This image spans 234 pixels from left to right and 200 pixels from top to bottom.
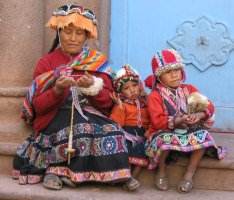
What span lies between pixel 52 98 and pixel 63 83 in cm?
16

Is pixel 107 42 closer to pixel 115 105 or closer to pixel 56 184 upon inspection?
pixel 115 105

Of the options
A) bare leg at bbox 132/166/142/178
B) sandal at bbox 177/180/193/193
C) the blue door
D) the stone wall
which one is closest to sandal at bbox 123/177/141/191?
bare leg at bbox 132/166/142/178

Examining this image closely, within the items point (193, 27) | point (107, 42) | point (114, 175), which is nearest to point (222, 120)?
point (193, 27)

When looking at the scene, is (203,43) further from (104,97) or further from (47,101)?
(47,101)

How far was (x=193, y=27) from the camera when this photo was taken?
16.7 ft

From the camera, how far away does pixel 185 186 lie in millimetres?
4016

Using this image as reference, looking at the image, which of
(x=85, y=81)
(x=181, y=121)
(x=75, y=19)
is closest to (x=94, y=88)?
(x=85, y=81)

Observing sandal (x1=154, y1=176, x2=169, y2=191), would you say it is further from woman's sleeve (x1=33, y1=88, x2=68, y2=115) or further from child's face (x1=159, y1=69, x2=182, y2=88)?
woman's sleeve (x1=33, y1=88, x2=68, y2=115)

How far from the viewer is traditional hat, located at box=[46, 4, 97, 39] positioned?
13.4 ft

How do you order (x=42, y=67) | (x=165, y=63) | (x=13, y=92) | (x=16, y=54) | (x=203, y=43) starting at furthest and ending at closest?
(x=203, y=43) → (x=16, y=54) → (x=13, y=92) → (x=42, y=67) → (x=165, y=63)

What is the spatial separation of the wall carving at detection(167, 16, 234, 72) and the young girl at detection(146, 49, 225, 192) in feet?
3.00

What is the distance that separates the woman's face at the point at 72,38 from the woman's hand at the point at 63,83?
1.11 ft

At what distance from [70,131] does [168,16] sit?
1550 millimetres

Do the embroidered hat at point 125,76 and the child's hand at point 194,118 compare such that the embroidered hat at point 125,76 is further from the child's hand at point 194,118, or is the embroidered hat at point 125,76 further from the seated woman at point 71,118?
the child's hand at point 194,118
